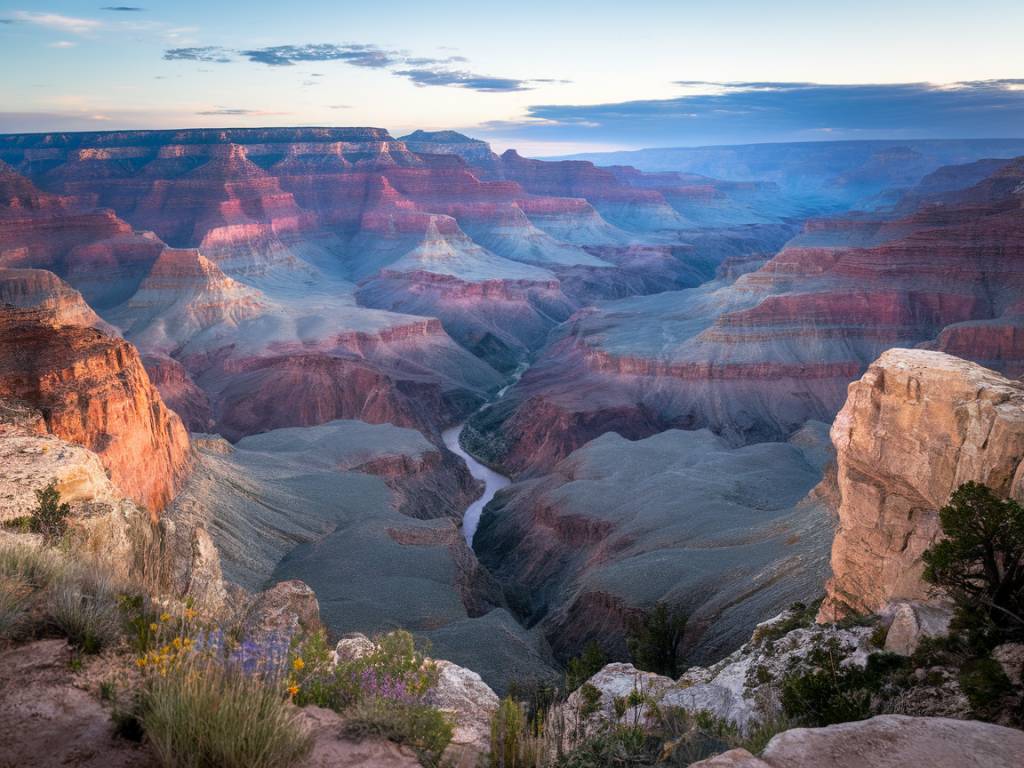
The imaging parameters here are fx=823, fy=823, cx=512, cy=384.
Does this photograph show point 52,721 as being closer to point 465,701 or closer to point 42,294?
point 465,701

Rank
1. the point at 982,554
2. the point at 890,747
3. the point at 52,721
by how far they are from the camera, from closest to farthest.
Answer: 1. the point at 52,721
2. the point at 890,747
3. the point at 982,554

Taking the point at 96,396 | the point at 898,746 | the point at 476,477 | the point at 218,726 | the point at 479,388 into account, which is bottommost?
the point at 476,477

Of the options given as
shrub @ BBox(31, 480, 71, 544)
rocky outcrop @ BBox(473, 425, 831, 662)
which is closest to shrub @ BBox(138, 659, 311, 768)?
shrub @ BBox(31, 480, 71, 544)

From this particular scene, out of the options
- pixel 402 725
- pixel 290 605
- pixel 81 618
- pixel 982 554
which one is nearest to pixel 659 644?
pixel 290 605

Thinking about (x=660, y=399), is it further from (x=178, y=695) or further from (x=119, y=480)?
(x=178, y=695)

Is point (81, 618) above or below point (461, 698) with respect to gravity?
above

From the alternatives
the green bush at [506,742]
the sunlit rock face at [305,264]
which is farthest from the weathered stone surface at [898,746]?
the sunlit rock face at [305,264]

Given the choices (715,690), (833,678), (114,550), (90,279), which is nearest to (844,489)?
A: (715,690)

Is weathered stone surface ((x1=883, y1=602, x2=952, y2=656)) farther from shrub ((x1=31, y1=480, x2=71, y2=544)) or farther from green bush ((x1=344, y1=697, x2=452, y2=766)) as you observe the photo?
shrub ((x1=31, y1=480, x2=71, y2=544))
